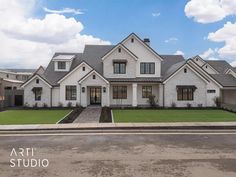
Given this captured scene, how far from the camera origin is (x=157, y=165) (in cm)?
951

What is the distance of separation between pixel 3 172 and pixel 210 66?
47.9m

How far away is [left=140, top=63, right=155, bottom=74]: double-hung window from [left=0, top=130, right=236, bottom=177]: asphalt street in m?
19.7

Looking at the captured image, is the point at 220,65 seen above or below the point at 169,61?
above

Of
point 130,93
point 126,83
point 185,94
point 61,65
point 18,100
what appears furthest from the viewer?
point 61,65

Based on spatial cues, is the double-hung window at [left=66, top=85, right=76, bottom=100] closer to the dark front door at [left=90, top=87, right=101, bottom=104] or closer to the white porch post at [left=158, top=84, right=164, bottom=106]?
the dark front door at [left=90, top=87, right=101, bottom=104]

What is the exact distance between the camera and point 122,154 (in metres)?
11.1

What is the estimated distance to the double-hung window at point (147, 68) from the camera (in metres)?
36.1

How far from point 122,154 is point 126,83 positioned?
78.3ft

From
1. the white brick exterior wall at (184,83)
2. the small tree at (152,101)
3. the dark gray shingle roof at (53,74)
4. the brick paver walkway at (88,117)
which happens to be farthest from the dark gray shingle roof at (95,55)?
the brick paver walkway at (88,117)

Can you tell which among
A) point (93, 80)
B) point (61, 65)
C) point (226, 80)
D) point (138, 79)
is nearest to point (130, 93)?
point (138, 79)

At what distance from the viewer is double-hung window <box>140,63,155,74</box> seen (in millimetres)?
36062

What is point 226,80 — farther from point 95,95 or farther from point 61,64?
point 61,64

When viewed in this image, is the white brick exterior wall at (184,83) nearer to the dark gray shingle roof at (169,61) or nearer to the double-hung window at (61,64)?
the dark gray shingle roof at (169,61)

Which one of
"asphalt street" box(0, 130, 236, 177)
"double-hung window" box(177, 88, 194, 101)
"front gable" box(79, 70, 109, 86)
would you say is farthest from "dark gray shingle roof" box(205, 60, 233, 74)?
"asphalt street" box(0, 130, 236, 177)
